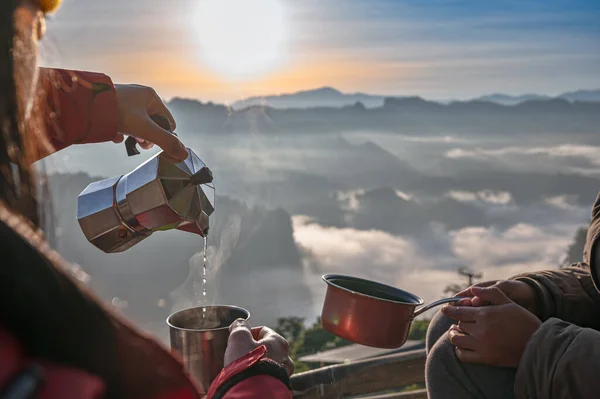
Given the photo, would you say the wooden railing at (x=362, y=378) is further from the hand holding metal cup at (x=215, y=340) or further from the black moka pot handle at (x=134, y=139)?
the black moka pot handle at (x=134, y=139)

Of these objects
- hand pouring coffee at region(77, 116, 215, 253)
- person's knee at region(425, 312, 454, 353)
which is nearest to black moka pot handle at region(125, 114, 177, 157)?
hand pouring coffee at region(77, 116, 215, 253)

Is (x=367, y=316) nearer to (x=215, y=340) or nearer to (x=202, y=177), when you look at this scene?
(x=215, y=340)

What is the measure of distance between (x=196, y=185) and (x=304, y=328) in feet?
12.4

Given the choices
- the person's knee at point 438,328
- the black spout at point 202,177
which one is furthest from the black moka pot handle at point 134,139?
the person's knee at point 438,328

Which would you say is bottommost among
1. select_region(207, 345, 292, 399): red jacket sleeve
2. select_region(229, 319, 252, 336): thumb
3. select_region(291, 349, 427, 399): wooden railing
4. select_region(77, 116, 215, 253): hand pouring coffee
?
select_region(291, 349, 427, 399): wooden railing

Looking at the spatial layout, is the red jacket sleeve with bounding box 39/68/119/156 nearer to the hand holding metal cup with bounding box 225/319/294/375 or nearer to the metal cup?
the metal cup

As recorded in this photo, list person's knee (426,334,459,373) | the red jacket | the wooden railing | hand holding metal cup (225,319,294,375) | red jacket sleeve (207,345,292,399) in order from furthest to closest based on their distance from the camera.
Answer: the wooden railing < person's knee (426,334,459,373) < hand holding metal cup (225,319,294,375) < red jacket sleeve (207,345,292,399) < the red jacket

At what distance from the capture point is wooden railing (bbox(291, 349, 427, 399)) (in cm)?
210

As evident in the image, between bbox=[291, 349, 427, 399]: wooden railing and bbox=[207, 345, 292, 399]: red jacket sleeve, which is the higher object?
bbox=[207, 345, 292, 399]: red jacket sleeve

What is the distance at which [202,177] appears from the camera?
5.45 ft

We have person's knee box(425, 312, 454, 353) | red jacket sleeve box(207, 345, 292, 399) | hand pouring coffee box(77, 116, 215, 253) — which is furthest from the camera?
hand pouring coffee box(77, 116, 215, 253)

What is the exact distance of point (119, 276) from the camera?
5.26m

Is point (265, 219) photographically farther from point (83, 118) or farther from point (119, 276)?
point (83, 118)

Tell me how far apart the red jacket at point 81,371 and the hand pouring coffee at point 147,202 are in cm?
13
